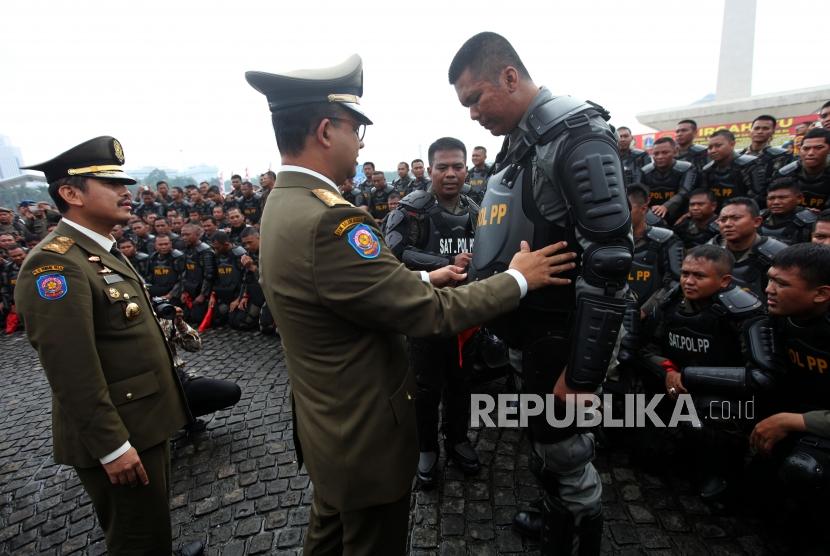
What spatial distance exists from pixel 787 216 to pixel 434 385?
478 cm

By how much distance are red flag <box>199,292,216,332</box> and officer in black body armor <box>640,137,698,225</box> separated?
8.39 meters

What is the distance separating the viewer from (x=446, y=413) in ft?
11.5

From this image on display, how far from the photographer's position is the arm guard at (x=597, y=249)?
165 cm

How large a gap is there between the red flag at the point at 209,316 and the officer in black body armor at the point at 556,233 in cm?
721

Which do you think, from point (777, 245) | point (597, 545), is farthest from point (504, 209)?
point (777, 245)

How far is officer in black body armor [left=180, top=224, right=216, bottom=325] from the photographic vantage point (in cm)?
834

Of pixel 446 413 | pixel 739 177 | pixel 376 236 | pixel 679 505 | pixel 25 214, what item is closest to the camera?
pixel 376 236

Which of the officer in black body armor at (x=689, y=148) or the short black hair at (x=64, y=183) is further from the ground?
the short black hair at (x=64, y=183)

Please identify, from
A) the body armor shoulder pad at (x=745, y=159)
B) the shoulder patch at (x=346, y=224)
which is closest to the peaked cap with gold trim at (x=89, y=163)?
the shoulder patch at (x=346, y=224)

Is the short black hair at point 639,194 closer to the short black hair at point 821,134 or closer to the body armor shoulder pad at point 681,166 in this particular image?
the short black hair at point 821,134

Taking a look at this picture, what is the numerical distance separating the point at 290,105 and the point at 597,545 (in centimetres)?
259

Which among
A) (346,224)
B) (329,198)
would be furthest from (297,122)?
(346,224)

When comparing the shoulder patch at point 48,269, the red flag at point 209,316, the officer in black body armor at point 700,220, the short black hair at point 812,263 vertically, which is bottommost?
the red flag at point 209,316

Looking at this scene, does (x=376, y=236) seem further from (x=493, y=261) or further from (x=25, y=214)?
(x=25, y=214)
